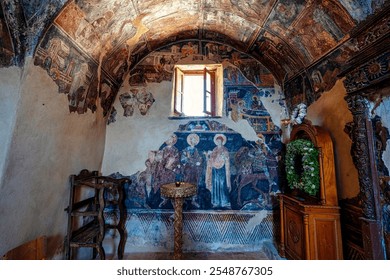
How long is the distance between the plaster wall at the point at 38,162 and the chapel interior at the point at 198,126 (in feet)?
0.07

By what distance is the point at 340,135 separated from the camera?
3129 mm

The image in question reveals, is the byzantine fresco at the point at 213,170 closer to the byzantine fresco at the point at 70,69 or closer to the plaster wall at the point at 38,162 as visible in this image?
the plaster wall at the point at 38,162

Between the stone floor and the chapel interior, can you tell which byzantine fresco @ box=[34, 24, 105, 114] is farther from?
the stone floor

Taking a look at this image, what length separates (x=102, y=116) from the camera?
440 centimetres

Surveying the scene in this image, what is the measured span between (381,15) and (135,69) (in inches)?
174

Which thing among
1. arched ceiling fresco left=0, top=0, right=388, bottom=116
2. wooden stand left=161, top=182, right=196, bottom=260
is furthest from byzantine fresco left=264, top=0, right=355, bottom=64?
wooden stand left=161, top=182, right=196, bottom=260

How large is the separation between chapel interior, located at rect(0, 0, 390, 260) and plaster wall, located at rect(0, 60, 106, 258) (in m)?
0.02

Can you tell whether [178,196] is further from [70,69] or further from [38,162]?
[70,69]

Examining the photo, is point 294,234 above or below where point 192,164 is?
below

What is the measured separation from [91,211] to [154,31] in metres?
3.78

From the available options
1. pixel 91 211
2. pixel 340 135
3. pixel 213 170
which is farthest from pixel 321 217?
pixel 91 211

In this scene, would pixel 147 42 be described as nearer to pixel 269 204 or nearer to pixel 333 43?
pixel 333 43

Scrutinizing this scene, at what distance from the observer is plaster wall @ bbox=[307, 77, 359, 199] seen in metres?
2.95
